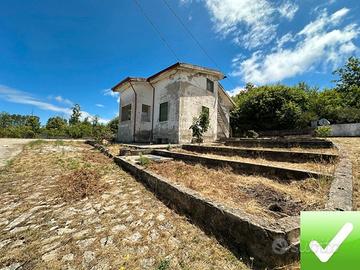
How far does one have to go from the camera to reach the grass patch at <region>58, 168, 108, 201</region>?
140 inches

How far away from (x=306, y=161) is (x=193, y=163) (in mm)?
2700

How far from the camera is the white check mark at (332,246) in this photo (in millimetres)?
631

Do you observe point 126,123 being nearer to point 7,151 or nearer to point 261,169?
point 7,151

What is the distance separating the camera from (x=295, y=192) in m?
2.89

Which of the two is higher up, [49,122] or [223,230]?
[49,122]

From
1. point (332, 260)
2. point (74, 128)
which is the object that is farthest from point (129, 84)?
point (74, 128)

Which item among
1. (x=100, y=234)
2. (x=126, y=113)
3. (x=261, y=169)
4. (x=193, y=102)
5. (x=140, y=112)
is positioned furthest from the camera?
(x=126, y=113)

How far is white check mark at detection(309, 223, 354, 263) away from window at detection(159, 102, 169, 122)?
1131 centimetres

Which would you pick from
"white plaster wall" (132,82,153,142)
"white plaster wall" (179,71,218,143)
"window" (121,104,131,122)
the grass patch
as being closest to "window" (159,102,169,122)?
"white plaster wall" (179,71,218,143)

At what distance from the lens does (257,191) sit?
3156 millimetres

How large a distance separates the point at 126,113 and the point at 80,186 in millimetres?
11667

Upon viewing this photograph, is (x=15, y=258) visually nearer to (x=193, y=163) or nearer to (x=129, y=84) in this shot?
(x=193, y=163)

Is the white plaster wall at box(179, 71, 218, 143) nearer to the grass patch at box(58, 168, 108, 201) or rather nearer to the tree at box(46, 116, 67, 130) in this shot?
the grass patch at box(58, 168, 108, 201)

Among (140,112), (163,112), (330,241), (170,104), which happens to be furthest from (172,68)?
(330,241)
